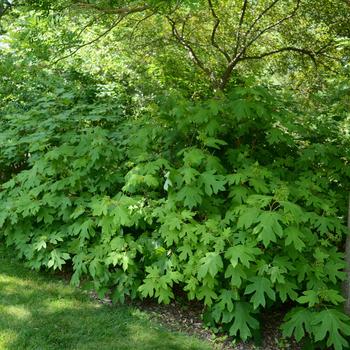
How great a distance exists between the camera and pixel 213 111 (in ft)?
14.2

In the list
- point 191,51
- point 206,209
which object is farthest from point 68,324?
point 191,51

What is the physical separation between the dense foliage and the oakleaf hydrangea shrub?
1cm

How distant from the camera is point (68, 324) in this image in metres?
3.93

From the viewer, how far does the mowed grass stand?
3.63 metres

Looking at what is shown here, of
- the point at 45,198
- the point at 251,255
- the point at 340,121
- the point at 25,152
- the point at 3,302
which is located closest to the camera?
the point at 251,255

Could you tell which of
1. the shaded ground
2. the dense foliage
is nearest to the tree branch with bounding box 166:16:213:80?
the dense foliage

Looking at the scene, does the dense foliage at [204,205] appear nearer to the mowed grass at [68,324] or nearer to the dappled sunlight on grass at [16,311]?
the mowed grass at [68,324]

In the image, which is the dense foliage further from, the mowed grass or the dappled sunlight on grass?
the dappled sunlight on grass

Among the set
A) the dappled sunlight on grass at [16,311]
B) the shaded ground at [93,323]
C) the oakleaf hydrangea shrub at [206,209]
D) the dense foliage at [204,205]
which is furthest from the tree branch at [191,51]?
the dappled sunlight on grass at [16,311]

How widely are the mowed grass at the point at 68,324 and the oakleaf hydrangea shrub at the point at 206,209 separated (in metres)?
0.24

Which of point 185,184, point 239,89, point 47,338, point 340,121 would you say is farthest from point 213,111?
point 47,338

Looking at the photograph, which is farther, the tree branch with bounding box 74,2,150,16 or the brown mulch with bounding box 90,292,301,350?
the tree branch with bounding box 74,2,150,16

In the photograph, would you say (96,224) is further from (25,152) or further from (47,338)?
(25,152)

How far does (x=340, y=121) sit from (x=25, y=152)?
13.3 feet
